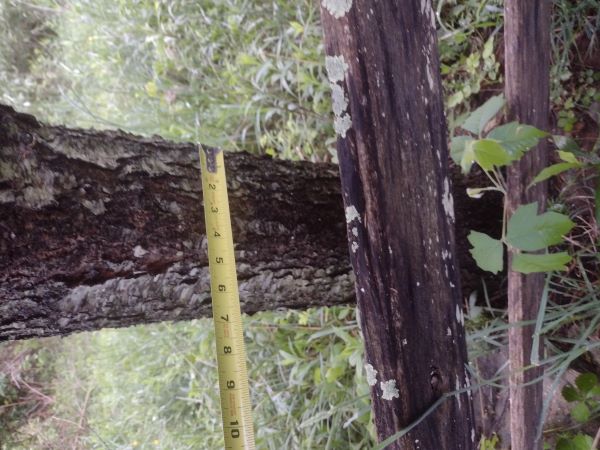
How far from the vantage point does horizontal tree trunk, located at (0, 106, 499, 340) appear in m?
0.69

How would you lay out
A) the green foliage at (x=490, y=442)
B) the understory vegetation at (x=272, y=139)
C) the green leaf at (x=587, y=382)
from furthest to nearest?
the green foliage at (x=490, y=442), the understory vegetation at (x=272, y=139), the green leaf at (x=587, y=382)

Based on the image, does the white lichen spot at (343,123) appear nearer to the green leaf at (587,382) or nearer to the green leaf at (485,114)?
the green leaf at (485,114)

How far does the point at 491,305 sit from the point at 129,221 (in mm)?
921

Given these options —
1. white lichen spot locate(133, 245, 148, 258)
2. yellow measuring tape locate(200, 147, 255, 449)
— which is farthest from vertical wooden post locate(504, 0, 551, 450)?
white lichen spot locate(133, 245, 148, 258)

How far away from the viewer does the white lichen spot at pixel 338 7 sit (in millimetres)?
625

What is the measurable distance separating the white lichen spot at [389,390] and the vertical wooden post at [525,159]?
0.94 feet

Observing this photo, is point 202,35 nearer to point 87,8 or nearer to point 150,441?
point 87,8

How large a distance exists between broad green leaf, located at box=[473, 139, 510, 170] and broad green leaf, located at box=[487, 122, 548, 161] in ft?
0.28

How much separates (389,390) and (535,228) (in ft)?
1.10

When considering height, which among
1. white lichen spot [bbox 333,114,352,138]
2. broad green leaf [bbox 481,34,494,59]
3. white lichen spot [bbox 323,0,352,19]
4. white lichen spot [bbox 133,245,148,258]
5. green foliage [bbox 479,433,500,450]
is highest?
broad green leaf [bbox 481,34,494,59]

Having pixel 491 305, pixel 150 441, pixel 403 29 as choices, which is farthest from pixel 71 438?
pixel 403 29

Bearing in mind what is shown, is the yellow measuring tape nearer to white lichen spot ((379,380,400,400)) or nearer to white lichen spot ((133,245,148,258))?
white lichen spot ((133,245,148,258))

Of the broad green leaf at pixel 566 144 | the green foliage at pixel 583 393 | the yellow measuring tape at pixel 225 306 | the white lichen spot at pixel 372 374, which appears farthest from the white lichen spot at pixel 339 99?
the green foliage at pixel 583 393

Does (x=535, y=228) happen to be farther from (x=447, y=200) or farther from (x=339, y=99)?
(x=339, y=99)
